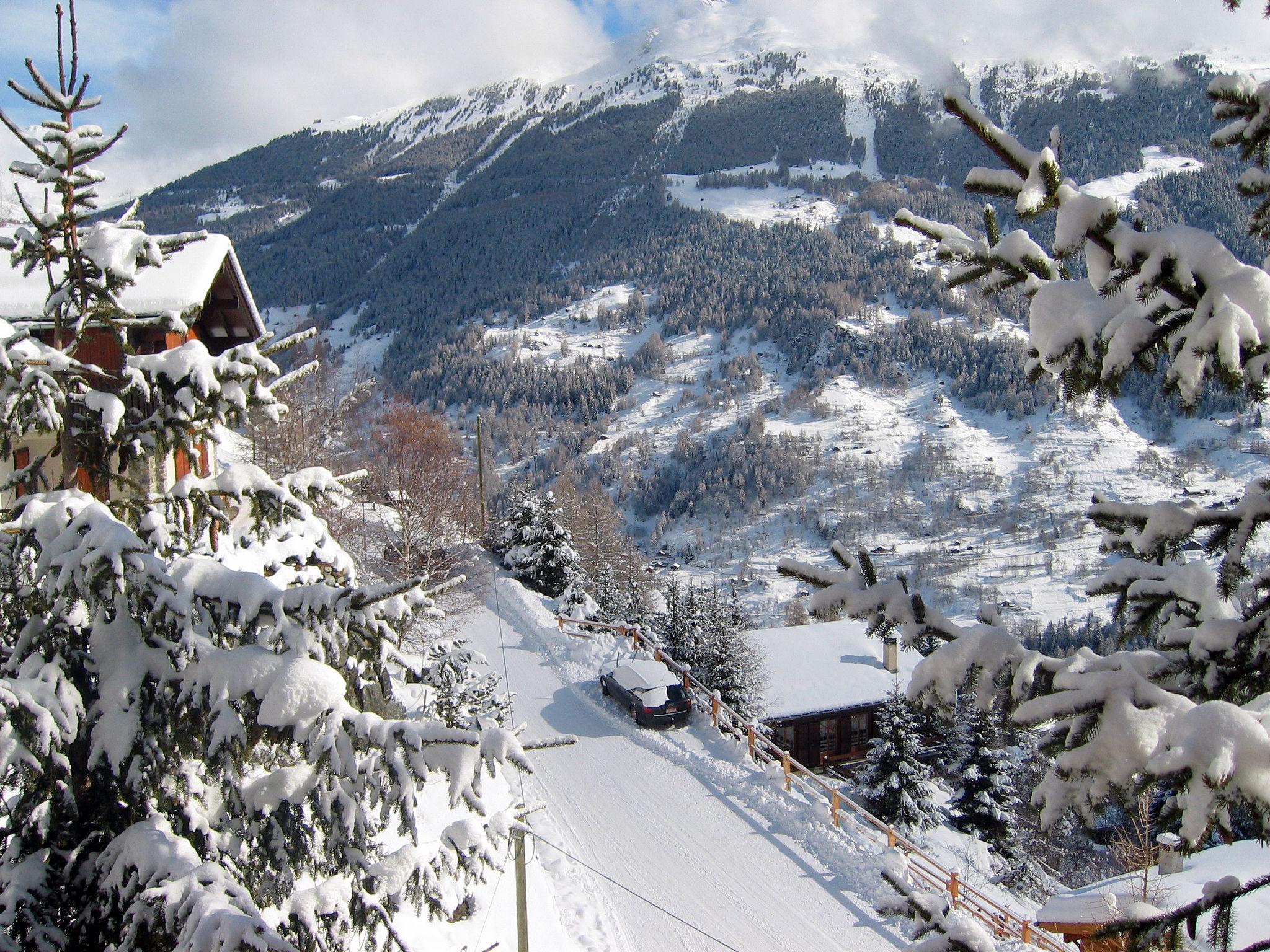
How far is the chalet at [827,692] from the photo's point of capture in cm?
2948

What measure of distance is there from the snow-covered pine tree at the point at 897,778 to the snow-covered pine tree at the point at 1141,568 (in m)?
20.4

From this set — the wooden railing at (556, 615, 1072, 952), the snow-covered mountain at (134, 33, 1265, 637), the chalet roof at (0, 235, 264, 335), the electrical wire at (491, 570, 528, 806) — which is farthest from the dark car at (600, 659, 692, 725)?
the snow-covered mountain at (134, 33, 1265, 637)

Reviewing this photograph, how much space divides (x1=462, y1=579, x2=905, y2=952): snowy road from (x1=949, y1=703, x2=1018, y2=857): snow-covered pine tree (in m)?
10.4

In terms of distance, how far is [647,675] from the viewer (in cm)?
1920

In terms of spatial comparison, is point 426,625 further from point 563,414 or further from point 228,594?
point 563,414

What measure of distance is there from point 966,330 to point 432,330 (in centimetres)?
10043

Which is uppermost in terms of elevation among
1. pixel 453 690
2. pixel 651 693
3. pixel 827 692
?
pixel 453 690

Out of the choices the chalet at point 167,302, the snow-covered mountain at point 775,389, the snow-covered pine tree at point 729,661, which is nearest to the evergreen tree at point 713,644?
the snow-covered pine tree at point 729,661

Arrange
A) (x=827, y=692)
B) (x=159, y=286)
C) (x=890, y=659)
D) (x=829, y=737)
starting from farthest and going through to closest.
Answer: (x=890, y=659)
(x=829, y=737)
(x=827, y=692)
(x=159, y=286)

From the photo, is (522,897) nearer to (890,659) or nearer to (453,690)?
(453,690)

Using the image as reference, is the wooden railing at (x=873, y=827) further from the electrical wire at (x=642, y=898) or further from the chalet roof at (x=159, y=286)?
the chalet roof at (x=159, y=286)

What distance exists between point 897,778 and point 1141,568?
2140 cm

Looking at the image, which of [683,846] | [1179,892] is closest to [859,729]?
[683,846]

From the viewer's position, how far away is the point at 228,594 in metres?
4.20
